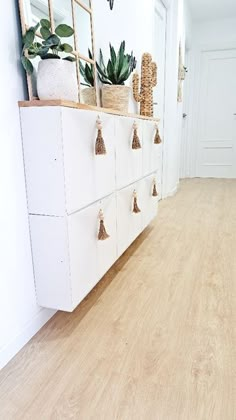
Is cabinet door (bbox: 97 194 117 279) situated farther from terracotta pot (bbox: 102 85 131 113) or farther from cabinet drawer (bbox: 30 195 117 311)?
terracotta pot (bbox: 102 85 131 113)

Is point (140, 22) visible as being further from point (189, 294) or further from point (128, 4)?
point (189, 294)

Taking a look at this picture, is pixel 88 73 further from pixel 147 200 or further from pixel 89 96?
pixel 147 200

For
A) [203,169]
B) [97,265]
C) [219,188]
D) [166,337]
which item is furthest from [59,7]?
[203,169]

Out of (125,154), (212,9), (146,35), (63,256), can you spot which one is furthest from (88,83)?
(212,9)

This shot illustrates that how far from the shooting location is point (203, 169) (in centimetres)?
509

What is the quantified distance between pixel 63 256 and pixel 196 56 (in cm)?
465

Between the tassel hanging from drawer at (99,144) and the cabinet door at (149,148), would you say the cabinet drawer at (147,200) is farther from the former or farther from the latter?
the tassel hanging from drawer at (99,144)

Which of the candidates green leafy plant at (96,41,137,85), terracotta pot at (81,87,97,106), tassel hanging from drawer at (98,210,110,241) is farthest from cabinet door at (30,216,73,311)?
green leafy plant at (96,41,137,85)

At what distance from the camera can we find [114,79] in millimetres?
1659

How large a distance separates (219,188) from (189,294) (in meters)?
2.95

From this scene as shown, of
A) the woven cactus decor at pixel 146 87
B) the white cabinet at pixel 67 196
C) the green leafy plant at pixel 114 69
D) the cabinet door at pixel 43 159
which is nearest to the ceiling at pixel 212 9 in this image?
the woven cactus decor at pixel 146 87

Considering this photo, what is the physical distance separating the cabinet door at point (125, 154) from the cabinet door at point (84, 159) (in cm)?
11

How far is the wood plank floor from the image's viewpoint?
2.91ft

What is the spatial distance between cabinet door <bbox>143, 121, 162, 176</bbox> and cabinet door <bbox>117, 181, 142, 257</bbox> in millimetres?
198
